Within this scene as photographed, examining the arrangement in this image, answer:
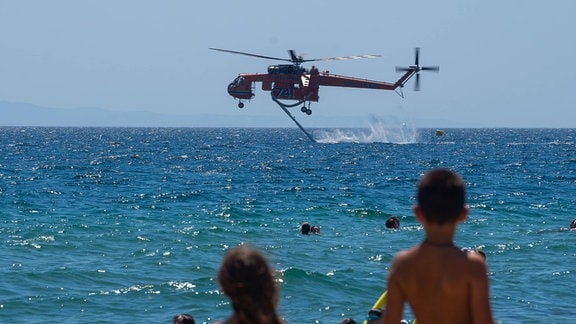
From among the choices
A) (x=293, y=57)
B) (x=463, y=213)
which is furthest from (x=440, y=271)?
(x=293, y=57)

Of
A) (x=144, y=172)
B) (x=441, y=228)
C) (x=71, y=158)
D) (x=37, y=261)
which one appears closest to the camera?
(x=441, y=228)

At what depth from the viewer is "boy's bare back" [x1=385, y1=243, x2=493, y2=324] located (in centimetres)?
480

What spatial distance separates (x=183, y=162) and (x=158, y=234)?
46.3 m

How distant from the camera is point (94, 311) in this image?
1719cm

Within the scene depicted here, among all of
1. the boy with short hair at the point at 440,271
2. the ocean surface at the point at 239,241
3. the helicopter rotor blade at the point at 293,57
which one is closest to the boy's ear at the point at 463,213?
the boy with short hair at the point at 440,271

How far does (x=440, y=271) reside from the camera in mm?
4855

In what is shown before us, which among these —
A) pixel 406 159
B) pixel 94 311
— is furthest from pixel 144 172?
pixel 94 311

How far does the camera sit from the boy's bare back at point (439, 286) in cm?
480

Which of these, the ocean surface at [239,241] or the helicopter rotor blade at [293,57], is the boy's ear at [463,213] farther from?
the helicopter rotor blade at [293,57]

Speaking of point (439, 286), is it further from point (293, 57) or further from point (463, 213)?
point (293, 57)

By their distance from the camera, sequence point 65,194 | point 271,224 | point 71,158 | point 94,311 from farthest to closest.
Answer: point 71,158 → point 65,194 → point 271,224 → point 94,311

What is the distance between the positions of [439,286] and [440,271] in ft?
0.23

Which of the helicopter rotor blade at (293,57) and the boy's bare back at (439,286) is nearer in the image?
the boy's bare back at (439,286)

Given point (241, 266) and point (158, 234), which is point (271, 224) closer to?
point (158, 234)
